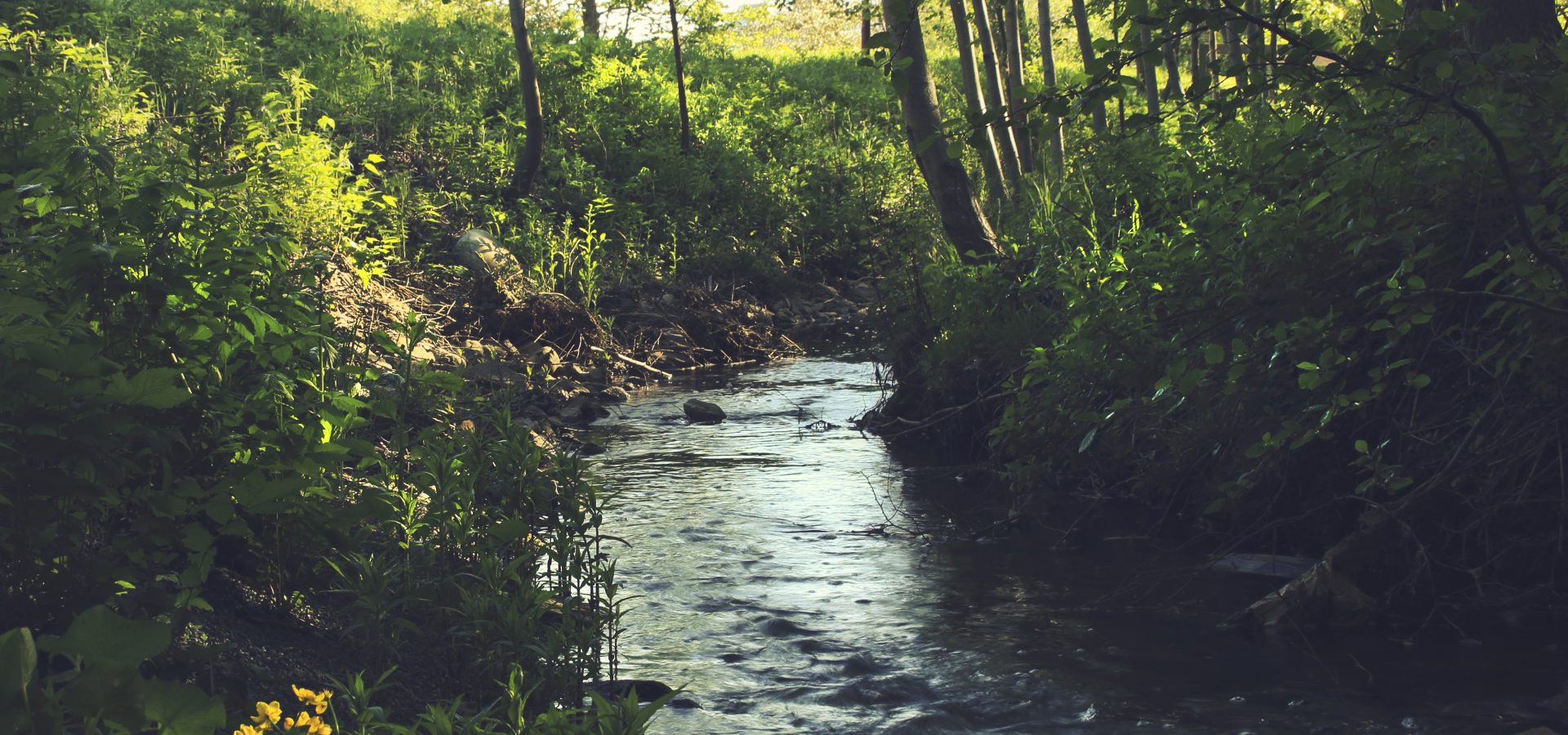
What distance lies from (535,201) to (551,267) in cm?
299

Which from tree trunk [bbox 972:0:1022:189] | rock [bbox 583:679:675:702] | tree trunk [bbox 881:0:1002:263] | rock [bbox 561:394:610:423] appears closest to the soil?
rock [bbox 561:394:610:423]

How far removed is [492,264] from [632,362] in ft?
6.40

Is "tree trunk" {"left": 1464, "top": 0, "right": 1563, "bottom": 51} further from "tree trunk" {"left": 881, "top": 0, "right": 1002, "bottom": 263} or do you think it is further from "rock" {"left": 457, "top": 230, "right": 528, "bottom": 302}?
"rock" {"left": 457, "top": 230, "right": 528, "bottom": 302}

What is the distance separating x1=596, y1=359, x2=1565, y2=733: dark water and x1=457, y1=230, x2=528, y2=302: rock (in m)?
5.36

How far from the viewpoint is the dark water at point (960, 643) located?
4496 mm

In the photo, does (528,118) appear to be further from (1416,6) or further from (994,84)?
(1416,6)

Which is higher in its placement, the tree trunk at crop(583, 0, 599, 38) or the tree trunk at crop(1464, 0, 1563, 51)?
the tree trunk at crop(583, 0, 599, 38)

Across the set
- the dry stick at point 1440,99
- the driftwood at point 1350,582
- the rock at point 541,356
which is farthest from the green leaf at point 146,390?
the rock at point 541,356

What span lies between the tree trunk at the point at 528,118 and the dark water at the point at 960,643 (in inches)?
367

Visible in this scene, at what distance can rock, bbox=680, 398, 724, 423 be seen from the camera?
412 inches

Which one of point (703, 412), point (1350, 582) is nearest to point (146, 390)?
point (1350, 582)

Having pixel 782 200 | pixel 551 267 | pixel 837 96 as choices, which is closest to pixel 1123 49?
pixel 551 267

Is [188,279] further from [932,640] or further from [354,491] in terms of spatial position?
[932,640]

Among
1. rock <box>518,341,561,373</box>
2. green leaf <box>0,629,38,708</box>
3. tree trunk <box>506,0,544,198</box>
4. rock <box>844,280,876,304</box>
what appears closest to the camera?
green leaf <box>0,629,38,708</box>
